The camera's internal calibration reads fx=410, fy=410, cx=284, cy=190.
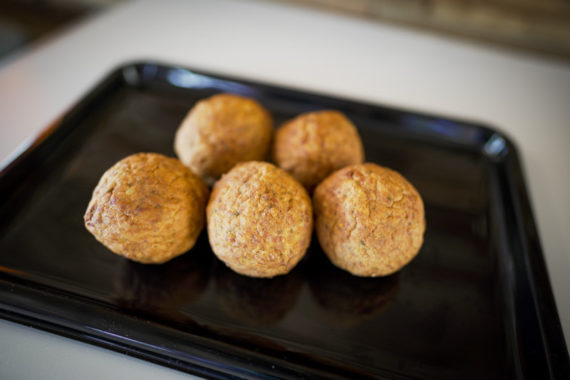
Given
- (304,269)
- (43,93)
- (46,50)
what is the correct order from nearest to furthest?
(304,269)
(43,93)
(46,50)

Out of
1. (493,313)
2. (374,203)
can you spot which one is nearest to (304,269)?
(374,203)

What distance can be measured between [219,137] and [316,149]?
0.98ft

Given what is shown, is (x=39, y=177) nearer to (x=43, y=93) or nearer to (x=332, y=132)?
(x=43, y=93)

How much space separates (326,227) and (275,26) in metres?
1.82

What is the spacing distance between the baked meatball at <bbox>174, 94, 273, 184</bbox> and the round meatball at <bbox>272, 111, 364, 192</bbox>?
0.10 m

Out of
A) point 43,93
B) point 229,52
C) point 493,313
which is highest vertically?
point 229,52

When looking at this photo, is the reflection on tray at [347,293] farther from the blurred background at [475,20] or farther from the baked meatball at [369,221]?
the blurred background at [475,20]

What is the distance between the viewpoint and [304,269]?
1.17 meters

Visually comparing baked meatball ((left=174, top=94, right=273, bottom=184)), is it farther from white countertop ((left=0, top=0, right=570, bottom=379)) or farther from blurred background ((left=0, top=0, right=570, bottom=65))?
blurred background ((left=0, top=0, right=570, bottom=65))

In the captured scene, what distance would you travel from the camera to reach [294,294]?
1.12 metres

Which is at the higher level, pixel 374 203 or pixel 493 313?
pixel 374 203

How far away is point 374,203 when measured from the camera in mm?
1050

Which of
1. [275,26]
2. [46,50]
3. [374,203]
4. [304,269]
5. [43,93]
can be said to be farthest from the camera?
[275,26]

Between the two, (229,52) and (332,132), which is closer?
(332,132)
